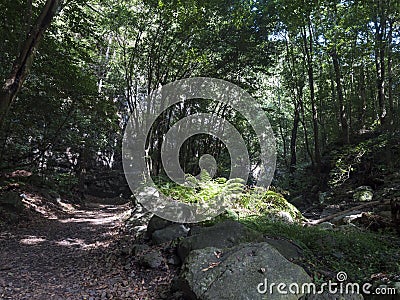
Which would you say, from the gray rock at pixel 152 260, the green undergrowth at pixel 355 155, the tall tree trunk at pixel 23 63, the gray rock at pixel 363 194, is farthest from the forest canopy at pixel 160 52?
the gray rock at pixel 152 260

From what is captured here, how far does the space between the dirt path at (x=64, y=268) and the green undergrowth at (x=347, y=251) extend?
7.40ft

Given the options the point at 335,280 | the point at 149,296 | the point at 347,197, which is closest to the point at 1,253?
the point at 149,296

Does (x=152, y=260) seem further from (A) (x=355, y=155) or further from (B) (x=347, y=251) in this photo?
(A) (x=355, y=155)

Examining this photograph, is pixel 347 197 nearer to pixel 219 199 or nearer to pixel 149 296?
pixel 219 199

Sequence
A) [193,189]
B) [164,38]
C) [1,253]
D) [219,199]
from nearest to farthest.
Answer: [1,253], [219,199], [193,189], [164,38]

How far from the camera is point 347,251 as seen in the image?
4.02m

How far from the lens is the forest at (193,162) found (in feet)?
12.6

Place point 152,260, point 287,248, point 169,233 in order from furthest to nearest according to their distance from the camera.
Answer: point 169,233, point 152,260, point 287,248

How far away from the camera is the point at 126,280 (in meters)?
4.30

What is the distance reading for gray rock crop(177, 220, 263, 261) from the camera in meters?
4.20

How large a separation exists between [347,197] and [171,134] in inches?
296

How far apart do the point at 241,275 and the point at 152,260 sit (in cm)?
192

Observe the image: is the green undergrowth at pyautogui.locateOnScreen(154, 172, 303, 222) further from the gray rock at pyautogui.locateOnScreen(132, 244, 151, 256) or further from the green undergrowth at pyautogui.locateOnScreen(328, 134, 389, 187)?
the green undergrowth at pyautogui.locateOnScreen(328, 134, 389, 187)

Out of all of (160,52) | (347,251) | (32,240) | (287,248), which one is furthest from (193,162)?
(347,251)
